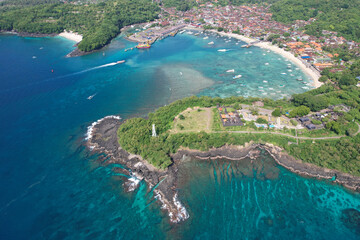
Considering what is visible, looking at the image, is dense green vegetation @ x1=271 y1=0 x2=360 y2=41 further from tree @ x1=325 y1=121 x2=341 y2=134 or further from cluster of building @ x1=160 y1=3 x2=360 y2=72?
tree @ x1=325 y1=121 x2=341 y2=134

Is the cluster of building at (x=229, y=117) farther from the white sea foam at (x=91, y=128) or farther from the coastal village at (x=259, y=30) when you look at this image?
the coastal village at (x=259, y=30)

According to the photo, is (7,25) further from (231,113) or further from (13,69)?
(231,113)

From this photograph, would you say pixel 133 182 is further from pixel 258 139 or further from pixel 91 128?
pixel 258 139

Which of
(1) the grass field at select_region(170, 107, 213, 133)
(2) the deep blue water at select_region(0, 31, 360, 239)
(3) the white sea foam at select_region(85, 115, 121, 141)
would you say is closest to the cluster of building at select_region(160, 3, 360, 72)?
(2) the deep blue water at select_region(0, 31, 360, 239)

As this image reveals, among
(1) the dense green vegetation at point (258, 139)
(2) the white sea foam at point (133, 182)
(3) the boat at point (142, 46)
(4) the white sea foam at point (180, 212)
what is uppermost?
(3) the boat at point (142, 46)

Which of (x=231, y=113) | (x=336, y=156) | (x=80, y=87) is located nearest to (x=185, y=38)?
(x=80, y=87)

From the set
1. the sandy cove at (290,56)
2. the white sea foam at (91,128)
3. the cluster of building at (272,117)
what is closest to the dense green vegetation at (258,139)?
the cluster of building at (272,117)
